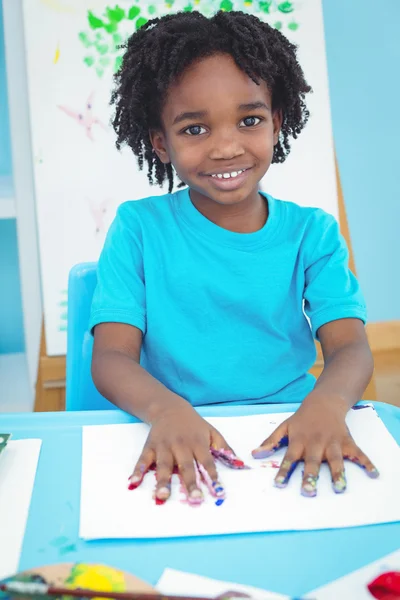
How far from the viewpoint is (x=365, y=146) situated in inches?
89.3

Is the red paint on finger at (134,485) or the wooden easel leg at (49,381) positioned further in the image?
the wooden easel leg at (49,381)

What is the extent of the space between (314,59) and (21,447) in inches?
61.3

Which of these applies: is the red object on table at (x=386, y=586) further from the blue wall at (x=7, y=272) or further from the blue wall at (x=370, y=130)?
the blue wall at (x=370, y=130)

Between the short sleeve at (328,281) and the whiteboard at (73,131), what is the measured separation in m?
0.95

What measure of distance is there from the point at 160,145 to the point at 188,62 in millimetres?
160

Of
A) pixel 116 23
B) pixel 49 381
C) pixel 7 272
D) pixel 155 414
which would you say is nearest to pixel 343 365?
pixel 155 414

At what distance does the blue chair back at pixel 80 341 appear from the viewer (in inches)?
38.8

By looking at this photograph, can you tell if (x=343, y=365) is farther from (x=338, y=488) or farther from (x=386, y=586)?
(x=386, y=586)

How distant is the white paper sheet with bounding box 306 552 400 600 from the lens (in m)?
0.48

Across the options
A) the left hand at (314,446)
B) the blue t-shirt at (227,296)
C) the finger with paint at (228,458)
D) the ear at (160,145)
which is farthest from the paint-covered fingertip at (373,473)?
the ear at (160,145)

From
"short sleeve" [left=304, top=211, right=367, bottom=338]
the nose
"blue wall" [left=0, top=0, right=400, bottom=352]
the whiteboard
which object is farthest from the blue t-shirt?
"blue wall" [left=0, top=0, right=400, bottom=352]

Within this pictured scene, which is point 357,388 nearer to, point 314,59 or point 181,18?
point 181,18

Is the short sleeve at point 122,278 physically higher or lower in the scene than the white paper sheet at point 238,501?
higher

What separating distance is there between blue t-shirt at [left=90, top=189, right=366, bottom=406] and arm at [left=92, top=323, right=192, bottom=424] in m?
0.06
